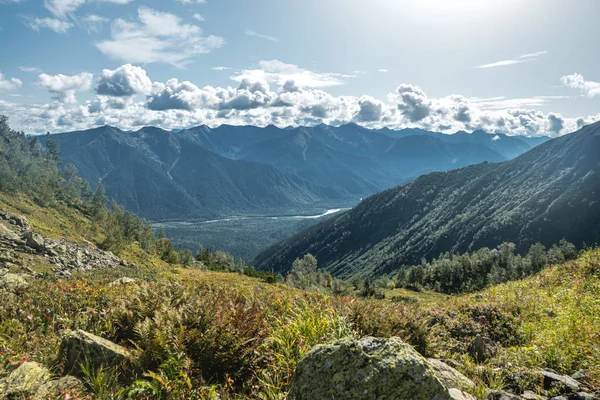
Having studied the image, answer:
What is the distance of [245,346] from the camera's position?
7.99 metres

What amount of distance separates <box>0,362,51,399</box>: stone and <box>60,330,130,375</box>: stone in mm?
567

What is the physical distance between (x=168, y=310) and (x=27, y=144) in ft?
778

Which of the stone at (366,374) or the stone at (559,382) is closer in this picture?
the stone at (366,374)

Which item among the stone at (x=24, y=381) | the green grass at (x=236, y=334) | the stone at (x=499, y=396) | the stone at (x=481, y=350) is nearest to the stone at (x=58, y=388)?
the stone at (x=24, y=381)

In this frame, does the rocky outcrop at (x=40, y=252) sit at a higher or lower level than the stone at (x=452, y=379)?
lower

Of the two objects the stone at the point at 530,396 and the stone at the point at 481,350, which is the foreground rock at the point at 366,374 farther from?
the stone at the point at 481,350

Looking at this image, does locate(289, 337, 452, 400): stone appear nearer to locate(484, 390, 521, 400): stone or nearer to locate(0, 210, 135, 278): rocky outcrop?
locate(484, 390, 521, 400): stone

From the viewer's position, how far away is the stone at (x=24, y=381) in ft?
19.9

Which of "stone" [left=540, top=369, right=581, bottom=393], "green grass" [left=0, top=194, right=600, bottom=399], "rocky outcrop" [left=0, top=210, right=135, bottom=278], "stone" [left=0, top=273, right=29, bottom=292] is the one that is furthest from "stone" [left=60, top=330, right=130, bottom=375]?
"rocky outcrop" [left=0, top=210, right=135, bottom=278]

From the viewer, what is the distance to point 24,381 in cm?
636

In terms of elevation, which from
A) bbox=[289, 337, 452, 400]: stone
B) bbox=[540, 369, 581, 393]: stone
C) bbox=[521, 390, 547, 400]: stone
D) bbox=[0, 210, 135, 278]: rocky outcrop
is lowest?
bbox=[0, 210, 135, 278]: rocky outcrop

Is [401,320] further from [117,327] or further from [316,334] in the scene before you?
[117,327]

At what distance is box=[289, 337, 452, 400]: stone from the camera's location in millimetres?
5090

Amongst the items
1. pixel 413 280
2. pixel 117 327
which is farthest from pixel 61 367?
pixel 413 280
